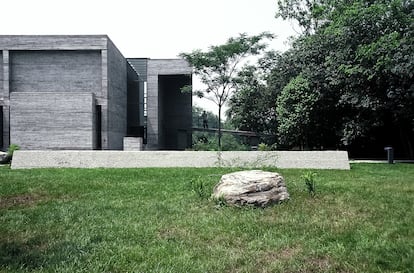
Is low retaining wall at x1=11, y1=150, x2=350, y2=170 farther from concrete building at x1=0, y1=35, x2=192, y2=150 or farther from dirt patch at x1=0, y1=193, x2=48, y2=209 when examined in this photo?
concrete building at x1=0, y1=35, x2=192, y2=150

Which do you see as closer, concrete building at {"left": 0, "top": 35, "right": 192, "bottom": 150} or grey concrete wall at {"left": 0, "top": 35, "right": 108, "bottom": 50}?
concrete building at {"left": 0, "top": 35, "right": 192, "bottom": 150}

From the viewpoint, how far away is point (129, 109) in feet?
109

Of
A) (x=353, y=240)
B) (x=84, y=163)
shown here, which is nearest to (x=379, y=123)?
(x=84, y=163)

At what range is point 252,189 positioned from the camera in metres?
6.19

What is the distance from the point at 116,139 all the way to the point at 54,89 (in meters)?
5.35

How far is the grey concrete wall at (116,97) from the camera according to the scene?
89.1ft

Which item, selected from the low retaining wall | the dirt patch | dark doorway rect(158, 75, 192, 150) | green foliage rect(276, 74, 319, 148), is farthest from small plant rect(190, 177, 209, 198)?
dark doorway rect(158, 75, 192, 150)

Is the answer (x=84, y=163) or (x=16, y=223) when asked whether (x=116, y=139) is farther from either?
(x=16, y=223)

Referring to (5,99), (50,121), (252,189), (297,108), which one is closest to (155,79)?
(50,121)

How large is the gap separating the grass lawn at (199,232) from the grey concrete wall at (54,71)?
20.3m

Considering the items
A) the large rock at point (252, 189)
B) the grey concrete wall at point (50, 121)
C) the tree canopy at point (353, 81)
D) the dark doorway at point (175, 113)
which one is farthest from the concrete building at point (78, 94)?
the large rock at point (252, 189)

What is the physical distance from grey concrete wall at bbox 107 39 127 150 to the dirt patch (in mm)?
19084

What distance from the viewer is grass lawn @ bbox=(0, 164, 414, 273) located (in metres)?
3.50

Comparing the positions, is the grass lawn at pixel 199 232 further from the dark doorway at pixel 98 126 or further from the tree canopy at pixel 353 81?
the dark doorway at pixel 98 126
